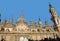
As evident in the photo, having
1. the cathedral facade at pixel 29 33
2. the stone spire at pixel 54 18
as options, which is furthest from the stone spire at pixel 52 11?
the cathedral facade at pixel 29 33

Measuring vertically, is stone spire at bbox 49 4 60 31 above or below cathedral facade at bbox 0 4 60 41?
above

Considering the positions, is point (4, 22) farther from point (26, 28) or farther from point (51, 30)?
point (51, 30)

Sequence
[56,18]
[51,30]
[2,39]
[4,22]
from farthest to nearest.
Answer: [4,22] < [56,18] < [51,30] < [2,39]

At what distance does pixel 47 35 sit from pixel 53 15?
7001 millimetres

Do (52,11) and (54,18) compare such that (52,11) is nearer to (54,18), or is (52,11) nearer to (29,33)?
(54,18)

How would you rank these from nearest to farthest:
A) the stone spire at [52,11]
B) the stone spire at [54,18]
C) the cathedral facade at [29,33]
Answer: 1. the cathedral facade at [29,33]
2. the stone spire at [54,18]
3. the stone spire at [52,11]

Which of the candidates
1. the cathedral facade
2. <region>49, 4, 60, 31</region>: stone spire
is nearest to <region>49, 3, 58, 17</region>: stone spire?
<region>49, 4, 60, 31</region>: stone spire

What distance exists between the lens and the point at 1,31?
109 feet

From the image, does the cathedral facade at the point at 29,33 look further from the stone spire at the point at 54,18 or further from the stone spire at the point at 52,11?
the stone spire at the point at 52,11

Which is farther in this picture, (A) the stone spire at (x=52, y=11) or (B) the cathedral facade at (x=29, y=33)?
(A) the stone spire at (x=52, y=11)

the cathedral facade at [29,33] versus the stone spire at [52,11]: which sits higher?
the stone spire at [52,11]

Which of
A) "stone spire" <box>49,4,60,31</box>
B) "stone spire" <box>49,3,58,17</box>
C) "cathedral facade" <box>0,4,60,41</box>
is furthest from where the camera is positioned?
"stone spire" <box>49,3,58,17</box>

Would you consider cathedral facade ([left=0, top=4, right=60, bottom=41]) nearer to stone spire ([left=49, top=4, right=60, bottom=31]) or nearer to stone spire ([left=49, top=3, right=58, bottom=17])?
stone spire ([left=49, top=4, right=60, bottom=31])

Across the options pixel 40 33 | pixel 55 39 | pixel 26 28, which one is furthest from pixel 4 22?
pixel 55 39
